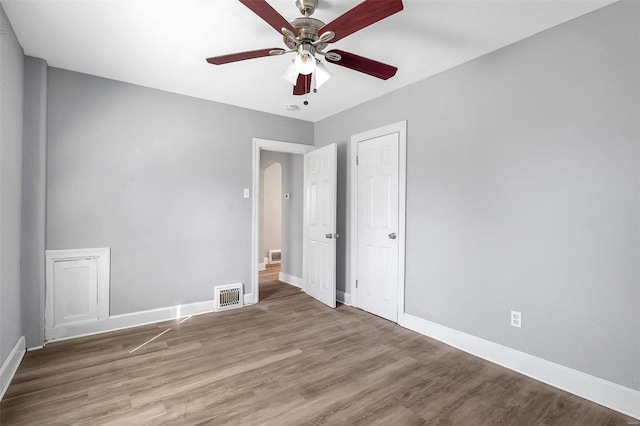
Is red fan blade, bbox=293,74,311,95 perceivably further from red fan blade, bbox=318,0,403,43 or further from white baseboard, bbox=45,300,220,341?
white baseboard, bbox=45,300,220,341

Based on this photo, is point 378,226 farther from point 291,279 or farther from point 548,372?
point 291,279

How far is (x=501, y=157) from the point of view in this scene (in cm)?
249

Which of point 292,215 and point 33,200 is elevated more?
point 33,200

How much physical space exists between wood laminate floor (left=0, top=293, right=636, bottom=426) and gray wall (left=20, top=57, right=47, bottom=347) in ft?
1.21

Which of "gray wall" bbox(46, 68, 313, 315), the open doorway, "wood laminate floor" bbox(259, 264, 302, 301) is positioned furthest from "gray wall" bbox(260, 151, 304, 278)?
"gray wall" bbox(46, 68, 313, 315)

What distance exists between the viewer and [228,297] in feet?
12.5

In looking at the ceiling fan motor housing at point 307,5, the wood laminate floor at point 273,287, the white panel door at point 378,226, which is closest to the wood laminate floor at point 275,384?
the white panel door at point 378,226

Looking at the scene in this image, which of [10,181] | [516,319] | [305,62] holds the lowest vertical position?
[516,319]

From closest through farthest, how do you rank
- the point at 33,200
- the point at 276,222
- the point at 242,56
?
the point at 242,56
the point at 33,200
the point at 276,222

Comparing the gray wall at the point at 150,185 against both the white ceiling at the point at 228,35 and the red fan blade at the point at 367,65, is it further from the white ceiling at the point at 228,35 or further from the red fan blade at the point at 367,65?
the red fan blade at the point at 367,65

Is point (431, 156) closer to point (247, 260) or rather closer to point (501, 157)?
point (501, 157)

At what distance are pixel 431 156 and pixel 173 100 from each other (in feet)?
9.70

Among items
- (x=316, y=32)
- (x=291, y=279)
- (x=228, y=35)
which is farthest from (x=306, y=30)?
(x=291, y=279)

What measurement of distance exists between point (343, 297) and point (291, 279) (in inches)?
51.3
